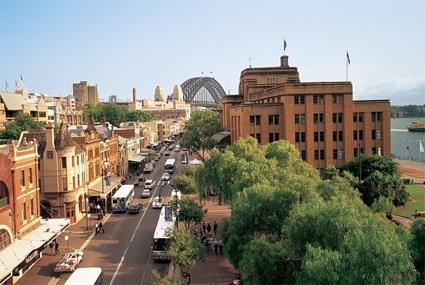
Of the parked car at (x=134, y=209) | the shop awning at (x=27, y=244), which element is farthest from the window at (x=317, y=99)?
the shop awning at (x=27, y=244)

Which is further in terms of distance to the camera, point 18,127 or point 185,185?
point 18,127

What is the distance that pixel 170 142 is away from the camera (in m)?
190

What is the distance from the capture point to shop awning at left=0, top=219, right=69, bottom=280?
30819mm

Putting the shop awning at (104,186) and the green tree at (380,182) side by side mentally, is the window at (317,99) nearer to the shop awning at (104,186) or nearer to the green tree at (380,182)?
the green tree at (380,182)

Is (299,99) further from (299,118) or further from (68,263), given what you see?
(68,263)

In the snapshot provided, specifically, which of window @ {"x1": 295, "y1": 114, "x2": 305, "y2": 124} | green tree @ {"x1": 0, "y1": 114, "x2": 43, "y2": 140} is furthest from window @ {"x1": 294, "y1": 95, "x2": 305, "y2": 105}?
green tree @ {"x1": 0, "y1": 114, "x2": 43, "y2": 140}

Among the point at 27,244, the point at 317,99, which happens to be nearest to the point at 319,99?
the point at 317,99

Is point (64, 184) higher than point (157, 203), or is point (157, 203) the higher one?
point (64, 184)

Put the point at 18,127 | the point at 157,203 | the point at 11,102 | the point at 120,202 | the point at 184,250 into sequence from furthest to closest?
the point at 11,102 → the point at 18,127 → the point at 157,203 → the point at 120,202 → the point at 184,250

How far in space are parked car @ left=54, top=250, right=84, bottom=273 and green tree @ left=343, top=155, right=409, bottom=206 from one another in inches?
1007

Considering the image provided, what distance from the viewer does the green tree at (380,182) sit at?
48.5 m

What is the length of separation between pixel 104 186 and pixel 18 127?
185 feet

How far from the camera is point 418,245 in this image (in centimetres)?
2209

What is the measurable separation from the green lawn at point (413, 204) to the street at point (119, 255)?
80.5 ft
